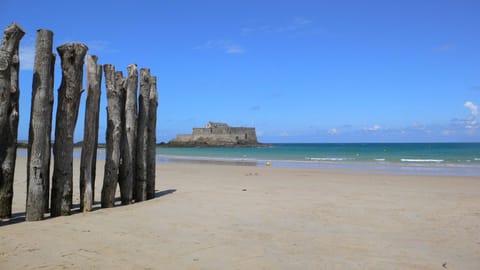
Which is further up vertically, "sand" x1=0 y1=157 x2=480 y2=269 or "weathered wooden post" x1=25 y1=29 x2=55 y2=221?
"weathered wooden post" x1=25 y1=29 x2=55 y2=221

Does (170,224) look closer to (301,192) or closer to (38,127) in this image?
(38,127)

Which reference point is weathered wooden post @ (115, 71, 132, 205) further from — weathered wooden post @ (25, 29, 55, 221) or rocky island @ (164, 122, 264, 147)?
rocky island @ (164, 122, 264, 147)

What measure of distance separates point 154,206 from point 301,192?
12.8ft

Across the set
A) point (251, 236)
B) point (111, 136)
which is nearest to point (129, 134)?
point (111, 136)

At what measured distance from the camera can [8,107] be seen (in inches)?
220

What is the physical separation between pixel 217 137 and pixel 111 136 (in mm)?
95684

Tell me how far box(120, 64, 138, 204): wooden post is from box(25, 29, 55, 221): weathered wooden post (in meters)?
1.69

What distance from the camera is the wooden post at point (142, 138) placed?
25.8 ft

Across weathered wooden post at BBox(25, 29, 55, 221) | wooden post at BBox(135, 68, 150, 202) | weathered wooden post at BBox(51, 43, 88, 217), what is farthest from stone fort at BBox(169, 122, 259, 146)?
weathered wooden post at BBox(25, 29, 55, 221)

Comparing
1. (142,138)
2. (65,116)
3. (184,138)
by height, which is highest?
(184,138)

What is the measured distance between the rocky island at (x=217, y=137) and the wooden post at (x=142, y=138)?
91.4 metres

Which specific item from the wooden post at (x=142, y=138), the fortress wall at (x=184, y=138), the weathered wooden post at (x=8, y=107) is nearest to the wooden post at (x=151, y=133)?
the wooden post at (x=142, y=138)

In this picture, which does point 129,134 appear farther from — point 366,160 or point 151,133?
point 366,160

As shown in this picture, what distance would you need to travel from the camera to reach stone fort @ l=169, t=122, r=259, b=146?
10184 cm
